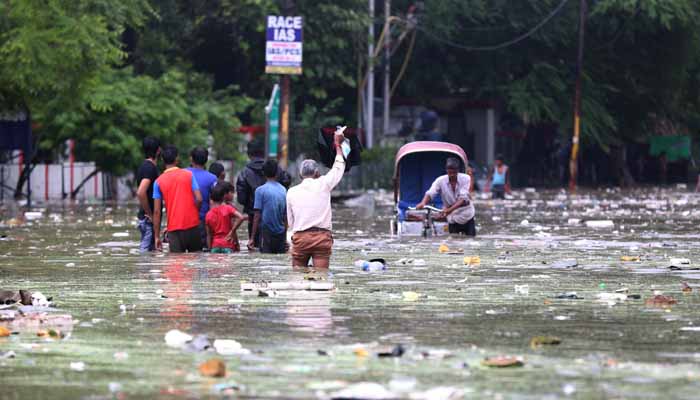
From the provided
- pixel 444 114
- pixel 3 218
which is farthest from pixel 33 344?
pixel 444 114

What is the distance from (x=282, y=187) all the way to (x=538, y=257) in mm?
3079

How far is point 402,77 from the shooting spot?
54.3 m

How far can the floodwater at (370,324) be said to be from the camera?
25.5 feet

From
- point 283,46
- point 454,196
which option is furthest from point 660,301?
point 283,46

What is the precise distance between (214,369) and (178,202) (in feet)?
31.0

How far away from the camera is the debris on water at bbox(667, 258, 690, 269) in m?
15.7

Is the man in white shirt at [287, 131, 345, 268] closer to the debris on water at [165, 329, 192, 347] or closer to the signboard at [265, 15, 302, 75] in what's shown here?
the debris on water at [165, 329, 192, 347]

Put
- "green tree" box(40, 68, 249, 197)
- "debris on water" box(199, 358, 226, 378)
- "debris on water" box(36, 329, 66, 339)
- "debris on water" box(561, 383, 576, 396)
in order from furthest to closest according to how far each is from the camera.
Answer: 1. "green tree" box(40, 68, 249, 197)
2. "debris on water" box(36, 329, 66, 339)
3. "debris on water" box(199, 358, 226, 378)
4. "debris on water" box(561, 383, 576, 396)

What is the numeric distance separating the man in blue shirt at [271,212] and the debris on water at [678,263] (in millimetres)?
4354

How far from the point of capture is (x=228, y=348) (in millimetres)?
9031

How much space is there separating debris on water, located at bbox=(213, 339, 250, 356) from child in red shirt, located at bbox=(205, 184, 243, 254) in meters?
8.41

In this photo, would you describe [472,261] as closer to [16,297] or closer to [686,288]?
[686,288]

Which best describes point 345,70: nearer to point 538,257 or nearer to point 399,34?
point 399,34

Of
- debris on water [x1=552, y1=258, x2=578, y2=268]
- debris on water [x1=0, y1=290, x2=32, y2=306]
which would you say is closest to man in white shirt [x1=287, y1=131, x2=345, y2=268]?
debris on water [x1=552, y1=258, x2=578, y2=268]
